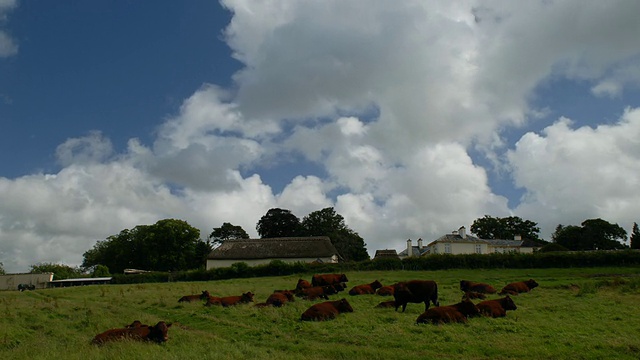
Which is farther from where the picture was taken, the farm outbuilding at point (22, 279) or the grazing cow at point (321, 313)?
the farm outbuilding at point (22, 279)

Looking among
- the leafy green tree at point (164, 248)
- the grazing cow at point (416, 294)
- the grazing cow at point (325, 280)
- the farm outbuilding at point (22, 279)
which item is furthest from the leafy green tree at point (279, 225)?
the grazing cow at point (416, 294)

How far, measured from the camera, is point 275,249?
7425 cm

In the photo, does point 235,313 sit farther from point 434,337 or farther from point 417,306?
point 434,337

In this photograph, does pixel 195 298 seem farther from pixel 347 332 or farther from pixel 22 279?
pixel 22 279

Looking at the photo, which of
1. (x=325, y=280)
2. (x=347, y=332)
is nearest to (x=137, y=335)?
(x=347, y=332)

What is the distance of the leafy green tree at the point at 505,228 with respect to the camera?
12006 centimetres

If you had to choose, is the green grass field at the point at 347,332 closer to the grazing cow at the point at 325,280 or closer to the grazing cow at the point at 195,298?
the grazing cow at the point at 195,298

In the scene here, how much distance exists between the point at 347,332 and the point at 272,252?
58.8 meters

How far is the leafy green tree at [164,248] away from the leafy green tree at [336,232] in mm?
20956

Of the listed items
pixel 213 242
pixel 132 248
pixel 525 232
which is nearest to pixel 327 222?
pixel 213 242

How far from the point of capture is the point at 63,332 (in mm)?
17656

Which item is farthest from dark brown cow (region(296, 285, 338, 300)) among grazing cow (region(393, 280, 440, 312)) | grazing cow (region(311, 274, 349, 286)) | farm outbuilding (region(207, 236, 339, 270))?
farm outbuilding (region(207, 236, 339, 270))

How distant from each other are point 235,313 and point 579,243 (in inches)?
3889

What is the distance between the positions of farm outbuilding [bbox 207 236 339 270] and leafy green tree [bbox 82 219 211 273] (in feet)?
62.1
